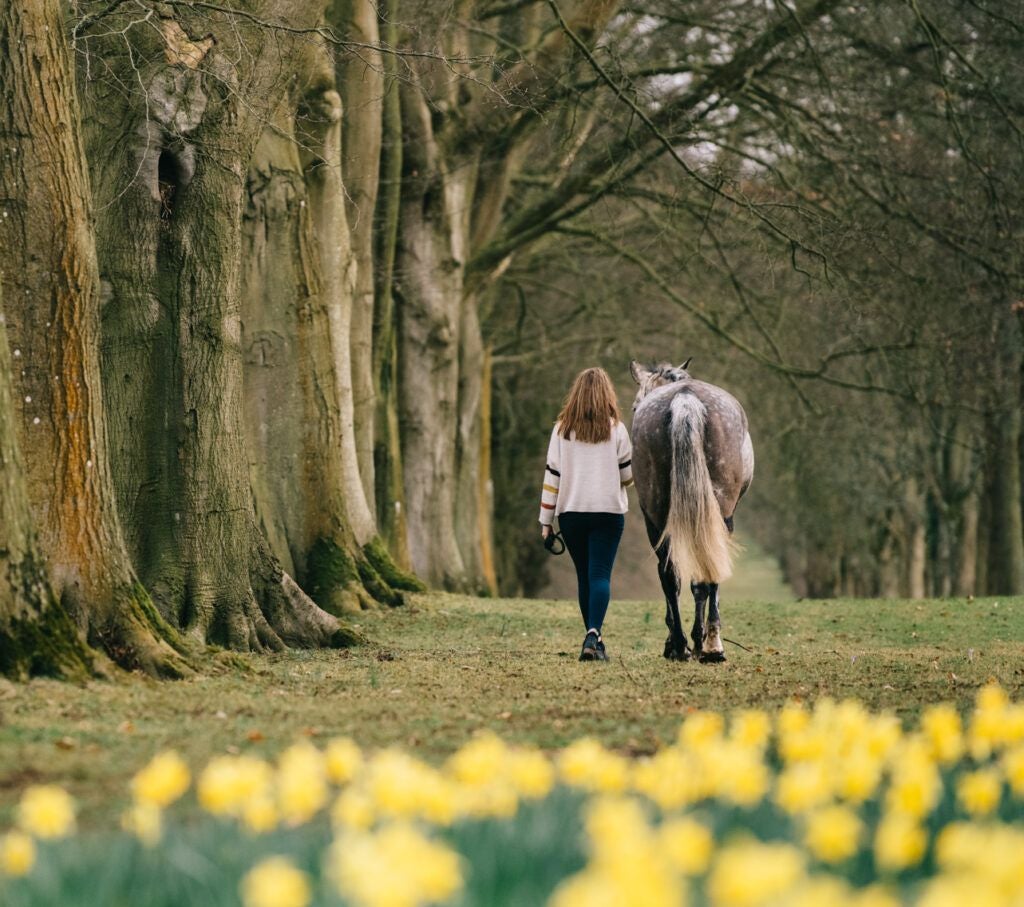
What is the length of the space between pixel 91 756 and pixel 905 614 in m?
12.5

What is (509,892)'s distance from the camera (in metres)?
3.37

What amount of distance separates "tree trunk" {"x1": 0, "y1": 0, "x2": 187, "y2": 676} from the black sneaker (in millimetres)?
3188

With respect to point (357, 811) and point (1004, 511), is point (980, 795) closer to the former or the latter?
point (357, 811)

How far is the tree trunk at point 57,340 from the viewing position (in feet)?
25.6

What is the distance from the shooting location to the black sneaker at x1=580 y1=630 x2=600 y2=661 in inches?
406

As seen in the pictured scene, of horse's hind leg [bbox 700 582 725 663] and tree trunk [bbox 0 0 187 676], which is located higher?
tree trunk [bbox 0 0 187 676]

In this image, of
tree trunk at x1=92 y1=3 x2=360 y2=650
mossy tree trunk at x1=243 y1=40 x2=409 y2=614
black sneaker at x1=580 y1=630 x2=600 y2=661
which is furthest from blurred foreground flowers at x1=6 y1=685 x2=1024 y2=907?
mossy tree trunk at x1=243 y1=40 x2=409 y2=614

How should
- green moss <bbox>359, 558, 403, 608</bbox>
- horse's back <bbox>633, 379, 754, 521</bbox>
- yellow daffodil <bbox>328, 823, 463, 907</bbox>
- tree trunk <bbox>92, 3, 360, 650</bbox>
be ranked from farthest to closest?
green moss <bbox>359, 558, 403, 608</bbox> → horse's back <bbox>633, 379, 754, 521</bbox> → tree trunk <bbox>92, 3, 360, 650</bbox> → yellow daffodil <bbox>328, 823, 463, 907</bbox>

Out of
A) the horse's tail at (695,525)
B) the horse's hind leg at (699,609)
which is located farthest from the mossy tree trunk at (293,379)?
the horse's tail at (695,525)

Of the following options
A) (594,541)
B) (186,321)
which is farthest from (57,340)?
(594,541)

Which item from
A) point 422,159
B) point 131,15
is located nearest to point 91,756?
point 131,15

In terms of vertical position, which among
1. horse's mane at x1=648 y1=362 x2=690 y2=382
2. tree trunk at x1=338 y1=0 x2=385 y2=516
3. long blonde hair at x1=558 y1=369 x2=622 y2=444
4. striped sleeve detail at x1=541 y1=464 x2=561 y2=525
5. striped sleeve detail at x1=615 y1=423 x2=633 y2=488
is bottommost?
striped sleeve detail at x1=541 y1=464 x2=561 y2=525

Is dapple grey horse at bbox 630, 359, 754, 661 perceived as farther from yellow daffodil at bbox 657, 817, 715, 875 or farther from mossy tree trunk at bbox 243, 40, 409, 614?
yellow daffodil at bbox 657, 817, 715, 875

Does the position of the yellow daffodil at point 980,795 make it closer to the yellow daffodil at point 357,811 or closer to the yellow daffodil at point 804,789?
the yellow daffodil at point 804,789
